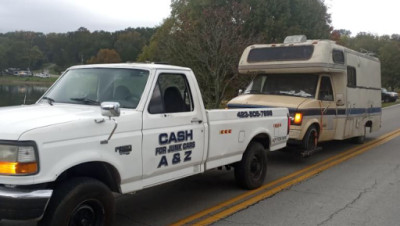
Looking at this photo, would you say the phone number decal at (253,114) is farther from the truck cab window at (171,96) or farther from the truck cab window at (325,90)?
the truck cab window at (325,90)

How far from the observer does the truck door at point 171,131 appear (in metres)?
4.77

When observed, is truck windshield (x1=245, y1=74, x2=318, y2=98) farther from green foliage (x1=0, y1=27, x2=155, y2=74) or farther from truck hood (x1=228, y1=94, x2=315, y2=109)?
green foliage (x1=0, y1=27, x2=155, y2=74)

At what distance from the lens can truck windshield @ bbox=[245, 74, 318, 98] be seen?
9844mm

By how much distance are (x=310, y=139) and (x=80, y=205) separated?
6.47m

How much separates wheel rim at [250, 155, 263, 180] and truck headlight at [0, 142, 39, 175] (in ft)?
13.6

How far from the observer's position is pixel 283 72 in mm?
10102

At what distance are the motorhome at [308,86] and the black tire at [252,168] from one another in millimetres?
2034

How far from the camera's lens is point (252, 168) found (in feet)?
23.0

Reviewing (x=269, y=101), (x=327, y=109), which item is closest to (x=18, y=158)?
(x=269, y=101)

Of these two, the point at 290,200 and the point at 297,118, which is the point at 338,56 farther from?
the point at 290,200

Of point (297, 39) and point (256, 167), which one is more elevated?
point (297, 39)

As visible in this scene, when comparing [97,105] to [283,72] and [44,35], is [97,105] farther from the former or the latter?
[44,35]

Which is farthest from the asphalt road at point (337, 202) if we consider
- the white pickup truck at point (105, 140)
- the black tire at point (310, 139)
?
the white pickup truck at point (105, 140)

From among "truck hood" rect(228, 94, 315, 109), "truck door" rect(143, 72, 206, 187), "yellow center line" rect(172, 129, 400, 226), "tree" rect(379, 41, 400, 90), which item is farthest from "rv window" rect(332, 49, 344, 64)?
"tree" rect(379, 41, 400, 90)
